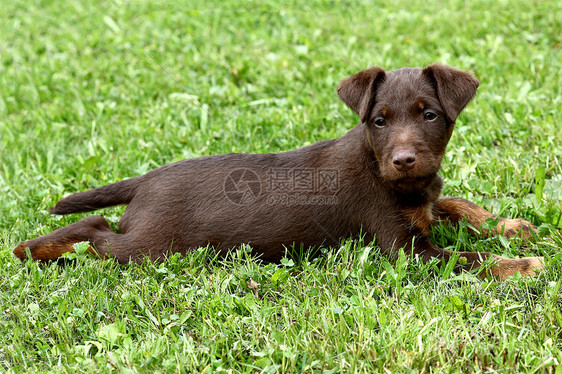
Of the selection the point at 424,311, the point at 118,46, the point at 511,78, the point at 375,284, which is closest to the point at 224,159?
the point at 375,284

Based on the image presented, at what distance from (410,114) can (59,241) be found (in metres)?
2.55

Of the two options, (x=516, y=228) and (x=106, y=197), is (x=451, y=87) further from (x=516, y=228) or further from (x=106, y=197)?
(x=106, y=197)

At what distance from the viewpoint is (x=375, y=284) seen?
3566 mm

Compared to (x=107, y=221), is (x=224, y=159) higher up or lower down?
higher up

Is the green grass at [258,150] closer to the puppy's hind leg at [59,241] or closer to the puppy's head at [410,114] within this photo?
the puppy's hind leg at [59,241]

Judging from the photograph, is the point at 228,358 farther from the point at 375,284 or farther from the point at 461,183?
the point at 461,183

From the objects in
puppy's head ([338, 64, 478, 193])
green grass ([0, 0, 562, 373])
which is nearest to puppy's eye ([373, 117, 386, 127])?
puppy's head ([338, 64, 478, 193])

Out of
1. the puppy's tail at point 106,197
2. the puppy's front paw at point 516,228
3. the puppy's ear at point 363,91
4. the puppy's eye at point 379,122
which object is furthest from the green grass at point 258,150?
the puppy's ear at point 363,91

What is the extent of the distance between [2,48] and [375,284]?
23.4 feet

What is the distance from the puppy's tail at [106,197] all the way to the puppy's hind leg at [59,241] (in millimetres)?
142

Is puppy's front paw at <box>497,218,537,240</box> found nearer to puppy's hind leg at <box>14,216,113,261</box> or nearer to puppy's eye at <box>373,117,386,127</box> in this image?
puppy's eye at <box>373,117,386,127</box>

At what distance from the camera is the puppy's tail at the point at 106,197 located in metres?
4.30

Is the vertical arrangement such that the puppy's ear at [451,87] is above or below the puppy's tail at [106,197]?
above

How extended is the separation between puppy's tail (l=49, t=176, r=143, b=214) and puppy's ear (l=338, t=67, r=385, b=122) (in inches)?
64.2
